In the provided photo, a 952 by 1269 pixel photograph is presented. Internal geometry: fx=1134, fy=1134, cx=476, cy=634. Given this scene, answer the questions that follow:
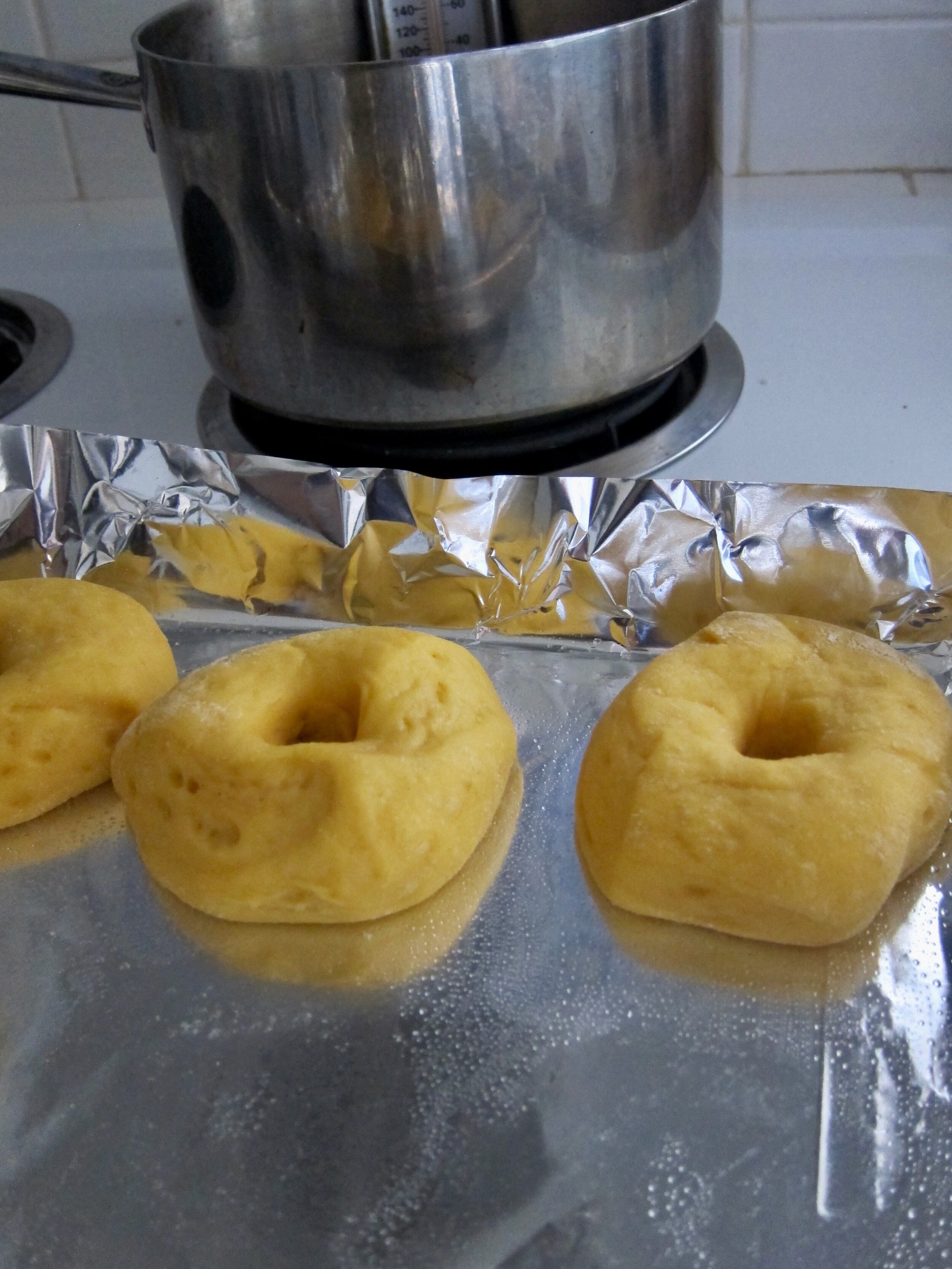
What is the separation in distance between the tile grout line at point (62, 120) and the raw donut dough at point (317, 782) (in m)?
1.04

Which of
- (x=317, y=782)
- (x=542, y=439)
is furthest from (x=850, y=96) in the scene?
(x=317, y=782)

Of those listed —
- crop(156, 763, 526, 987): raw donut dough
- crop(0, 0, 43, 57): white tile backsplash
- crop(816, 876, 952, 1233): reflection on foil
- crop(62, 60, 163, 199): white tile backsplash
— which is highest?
crop(0, 0, 43, 57): white tile backsplash

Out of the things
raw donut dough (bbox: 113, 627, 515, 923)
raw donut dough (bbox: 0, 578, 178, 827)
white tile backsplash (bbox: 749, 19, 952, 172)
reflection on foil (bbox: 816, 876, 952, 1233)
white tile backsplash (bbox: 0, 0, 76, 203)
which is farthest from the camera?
white tile backsplash (bbox: 0, 0, 76, 203)

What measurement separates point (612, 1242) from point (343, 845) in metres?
0.31

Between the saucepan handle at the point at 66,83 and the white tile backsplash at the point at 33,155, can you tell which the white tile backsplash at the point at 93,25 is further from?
the saucepan handle at the point at 66,83

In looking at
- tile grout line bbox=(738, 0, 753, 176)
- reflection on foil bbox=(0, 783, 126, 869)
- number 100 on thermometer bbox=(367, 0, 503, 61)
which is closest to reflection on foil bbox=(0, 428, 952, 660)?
reflection on foil bbox=(0, 783, 126, 869)

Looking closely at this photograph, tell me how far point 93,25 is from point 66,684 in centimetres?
100

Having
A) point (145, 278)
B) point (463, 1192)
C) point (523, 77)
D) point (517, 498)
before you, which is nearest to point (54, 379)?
point (145, 278)

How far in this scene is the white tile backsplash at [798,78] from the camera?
1.41 m

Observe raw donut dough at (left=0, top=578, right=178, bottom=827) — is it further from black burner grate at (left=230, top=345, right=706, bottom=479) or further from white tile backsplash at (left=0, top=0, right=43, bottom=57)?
white tile backsplash at (left=0, top=0, right=43, bottom=57)

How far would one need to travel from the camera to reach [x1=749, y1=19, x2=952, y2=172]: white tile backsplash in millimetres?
1416

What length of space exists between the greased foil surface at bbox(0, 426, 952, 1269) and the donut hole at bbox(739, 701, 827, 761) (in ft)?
0.42

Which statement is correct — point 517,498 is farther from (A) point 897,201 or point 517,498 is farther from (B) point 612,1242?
(A) point 897,201

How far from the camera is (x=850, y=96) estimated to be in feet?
4.82
